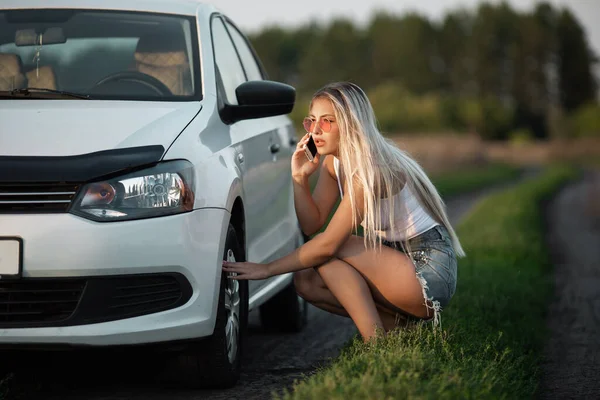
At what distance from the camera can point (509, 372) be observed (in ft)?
16.1

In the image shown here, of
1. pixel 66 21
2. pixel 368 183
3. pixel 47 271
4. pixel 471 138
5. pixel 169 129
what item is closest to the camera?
pixel 47 271

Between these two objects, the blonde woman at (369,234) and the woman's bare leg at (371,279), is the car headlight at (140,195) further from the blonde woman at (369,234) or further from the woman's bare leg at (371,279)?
the woman's bare leg at (371,279)

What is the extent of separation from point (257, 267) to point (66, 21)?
1702mm

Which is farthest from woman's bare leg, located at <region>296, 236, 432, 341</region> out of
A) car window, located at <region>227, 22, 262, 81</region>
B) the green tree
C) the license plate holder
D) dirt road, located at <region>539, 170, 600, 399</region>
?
the green tree

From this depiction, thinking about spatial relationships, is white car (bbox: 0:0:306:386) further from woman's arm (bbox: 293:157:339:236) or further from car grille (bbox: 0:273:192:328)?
woman's arm (bbox: 293:157:339:236)

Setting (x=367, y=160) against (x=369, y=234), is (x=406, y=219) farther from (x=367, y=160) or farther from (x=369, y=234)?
(x=367, y=160)

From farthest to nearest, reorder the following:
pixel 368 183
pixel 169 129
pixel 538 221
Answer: pixel 538 221
pixel 368 183
pixel 169 129

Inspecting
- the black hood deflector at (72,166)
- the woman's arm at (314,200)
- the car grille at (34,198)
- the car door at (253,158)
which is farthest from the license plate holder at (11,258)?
the woman's arm at (314,200)

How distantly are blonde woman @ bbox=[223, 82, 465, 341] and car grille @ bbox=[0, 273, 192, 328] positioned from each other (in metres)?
0.63

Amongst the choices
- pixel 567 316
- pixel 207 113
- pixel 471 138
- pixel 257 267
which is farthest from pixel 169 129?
pixel 471 138

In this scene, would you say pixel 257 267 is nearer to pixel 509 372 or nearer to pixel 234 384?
pixel 234 384

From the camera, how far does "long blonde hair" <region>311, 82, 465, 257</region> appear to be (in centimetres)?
507

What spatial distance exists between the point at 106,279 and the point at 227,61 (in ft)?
6.57

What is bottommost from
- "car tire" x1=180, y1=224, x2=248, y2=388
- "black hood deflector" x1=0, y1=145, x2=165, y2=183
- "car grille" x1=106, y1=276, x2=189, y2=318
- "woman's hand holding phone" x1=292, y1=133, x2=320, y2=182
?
"car tire" x1=180, y1=224, x2=248, y2=388
